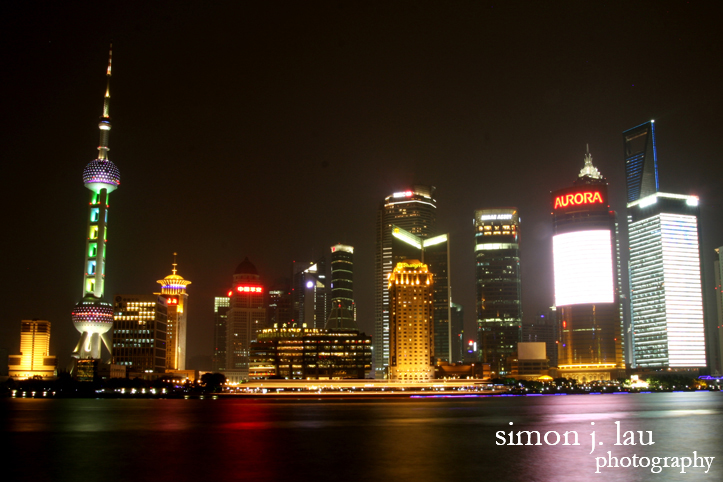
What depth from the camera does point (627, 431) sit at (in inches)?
3250

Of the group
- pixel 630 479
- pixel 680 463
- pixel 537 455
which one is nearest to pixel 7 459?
pixel 537 455

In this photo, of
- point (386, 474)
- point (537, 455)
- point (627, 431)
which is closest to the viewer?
point (386, 474)

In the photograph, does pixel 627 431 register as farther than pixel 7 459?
A: Yes

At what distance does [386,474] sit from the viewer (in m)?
51.9

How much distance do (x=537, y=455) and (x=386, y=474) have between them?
16.1 metres

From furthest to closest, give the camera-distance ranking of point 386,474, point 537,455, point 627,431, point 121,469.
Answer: point 627,431 < point 537,455 < point 121,469 < point 386,474

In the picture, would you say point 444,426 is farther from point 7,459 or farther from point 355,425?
point 7,459

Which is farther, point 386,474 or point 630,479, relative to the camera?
point 386,474

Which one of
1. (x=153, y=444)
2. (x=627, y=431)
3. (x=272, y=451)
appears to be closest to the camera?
(x=272, y=451)

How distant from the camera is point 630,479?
4809cm

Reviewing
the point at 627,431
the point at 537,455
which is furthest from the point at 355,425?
the point at 537,455

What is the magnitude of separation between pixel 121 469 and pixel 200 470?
22.1ft

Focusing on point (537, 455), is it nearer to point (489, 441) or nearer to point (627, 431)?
point (489, 441)

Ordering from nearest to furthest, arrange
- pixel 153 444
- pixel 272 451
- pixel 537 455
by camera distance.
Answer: pixel 537 455 < pixel 272 451 < pixel 153 444
